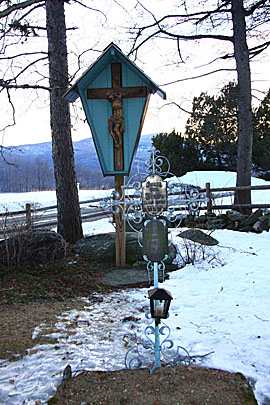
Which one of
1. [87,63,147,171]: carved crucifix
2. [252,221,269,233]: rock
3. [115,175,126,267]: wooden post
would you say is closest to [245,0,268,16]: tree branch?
[252,221,269,233]: rock

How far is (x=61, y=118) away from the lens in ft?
22.9

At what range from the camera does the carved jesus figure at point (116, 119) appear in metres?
4.18

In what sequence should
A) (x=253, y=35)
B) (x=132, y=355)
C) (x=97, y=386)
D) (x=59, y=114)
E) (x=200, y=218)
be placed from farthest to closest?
(x=253, y=35) → (x=200, y=218) → (x=59, y=114) → (x=132, y=355) → (x=97, y=386)

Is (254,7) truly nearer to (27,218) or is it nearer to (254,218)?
(254,218)

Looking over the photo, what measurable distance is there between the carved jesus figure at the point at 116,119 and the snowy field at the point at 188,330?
6.97ft

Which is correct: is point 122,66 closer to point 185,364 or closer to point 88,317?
point 88,317

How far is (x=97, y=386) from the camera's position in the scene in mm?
2410

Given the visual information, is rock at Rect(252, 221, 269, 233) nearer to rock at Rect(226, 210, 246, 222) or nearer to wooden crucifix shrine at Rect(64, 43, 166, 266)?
rock at Rect(226, 210, 246, 222)

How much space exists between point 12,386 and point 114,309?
175 cm

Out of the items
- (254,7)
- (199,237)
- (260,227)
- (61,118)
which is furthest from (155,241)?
(254,7)

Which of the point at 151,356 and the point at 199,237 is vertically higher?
the point at 199,237

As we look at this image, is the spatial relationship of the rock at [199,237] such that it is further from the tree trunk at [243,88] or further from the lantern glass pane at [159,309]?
the lantern glass pane at [159,309]

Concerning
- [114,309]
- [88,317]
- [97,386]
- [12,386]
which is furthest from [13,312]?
[97,386]

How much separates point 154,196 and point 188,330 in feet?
5.41
